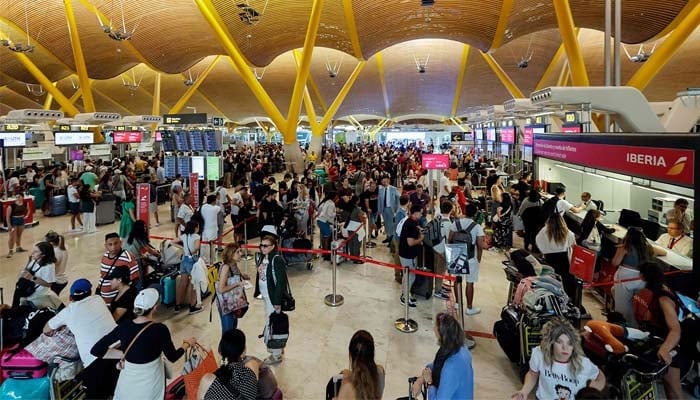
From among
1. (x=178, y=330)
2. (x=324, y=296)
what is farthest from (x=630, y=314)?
(x=178, y=330)

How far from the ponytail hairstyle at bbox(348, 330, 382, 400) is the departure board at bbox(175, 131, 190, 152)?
12.3 metres

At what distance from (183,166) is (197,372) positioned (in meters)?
11.7

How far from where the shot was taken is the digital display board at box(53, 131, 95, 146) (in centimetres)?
2038

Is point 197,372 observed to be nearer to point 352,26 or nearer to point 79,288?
point 79,288

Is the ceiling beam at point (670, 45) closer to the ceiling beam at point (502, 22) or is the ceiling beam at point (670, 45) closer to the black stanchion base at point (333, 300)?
the ceiling beam at point (502, 22)

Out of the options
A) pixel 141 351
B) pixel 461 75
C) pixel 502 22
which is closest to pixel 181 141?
pixel 141 351

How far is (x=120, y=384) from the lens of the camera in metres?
2.94

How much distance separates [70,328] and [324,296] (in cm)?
380

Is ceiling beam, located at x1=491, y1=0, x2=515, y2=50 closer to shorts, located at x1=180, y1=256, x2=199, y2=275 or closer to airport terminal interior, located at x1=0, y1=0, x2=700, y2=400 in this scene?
airport terminal interior, located at x1=0, y1=0, x2=700, y2=400

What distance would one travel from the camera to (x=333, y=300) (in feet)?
20.4

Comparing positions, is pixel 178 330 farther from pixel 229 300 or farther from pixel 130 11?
pixel 130 11

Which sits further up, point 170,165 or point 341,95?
point 341,95

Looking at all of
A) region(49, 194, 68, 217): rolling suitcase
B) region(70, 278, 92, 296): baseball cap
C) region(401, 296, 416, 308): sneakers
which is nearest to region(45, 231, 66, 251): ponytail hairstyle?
region(70, 278, 92, 296): baseball cap

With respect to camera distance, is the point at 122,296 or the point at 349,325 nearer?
the point at 122,296
